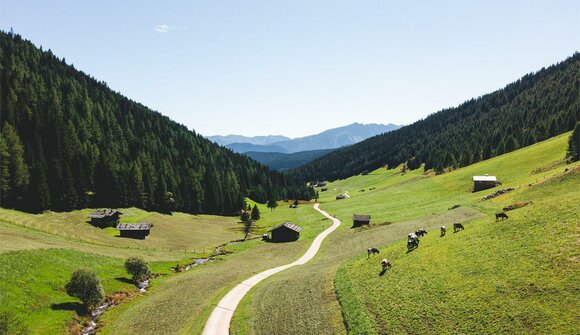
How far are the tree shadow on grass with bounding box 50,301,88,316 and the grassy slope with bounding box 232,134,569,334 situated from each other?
75.6ft

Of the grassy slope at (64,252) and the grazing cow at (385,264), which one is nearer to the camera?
the grazing cow at (385,264)

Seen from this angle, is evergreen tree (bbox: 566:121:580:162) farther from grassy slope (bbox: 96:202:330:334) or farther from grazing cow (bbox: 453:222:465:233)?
grassy slope (bbox: 96:202:330:334)

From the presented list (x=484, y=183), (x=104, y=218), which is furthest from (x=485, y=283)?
(x=104, y=218)

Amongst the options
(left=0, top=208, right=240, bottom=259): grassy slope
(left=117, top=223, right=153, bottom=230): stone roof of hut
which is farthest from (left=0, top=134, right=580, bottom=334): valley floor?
(left=117, top=223, right=153, bottom=230): stone roof of hut

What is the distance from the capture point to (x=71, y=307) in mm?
49406

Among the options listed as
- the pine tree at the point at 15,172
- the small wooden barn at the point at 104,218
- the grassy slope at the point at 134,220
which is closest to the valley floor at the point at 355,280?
the grassy slope at the point at 134,220

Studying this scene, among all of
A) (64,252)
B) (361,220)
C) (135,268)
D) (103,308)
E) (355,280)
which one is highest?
(64,252)

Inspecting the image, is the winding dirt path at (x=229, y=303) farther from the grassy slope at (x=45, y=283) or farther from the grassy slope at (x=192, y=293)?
the grassy slope at (x=45, y=283)

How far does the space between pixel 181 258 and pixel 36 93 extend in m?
138

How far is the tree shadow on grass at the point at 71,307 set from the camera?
47781mm

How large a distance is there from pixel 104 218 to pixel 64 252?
39.4 meters

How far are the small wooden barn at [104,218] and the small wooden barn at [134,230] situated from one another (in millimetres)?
6242

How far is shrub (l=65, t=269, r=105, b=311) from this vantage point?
165 feet

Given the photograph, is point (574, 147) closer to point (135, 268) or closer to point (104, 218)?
point (135, 268)
